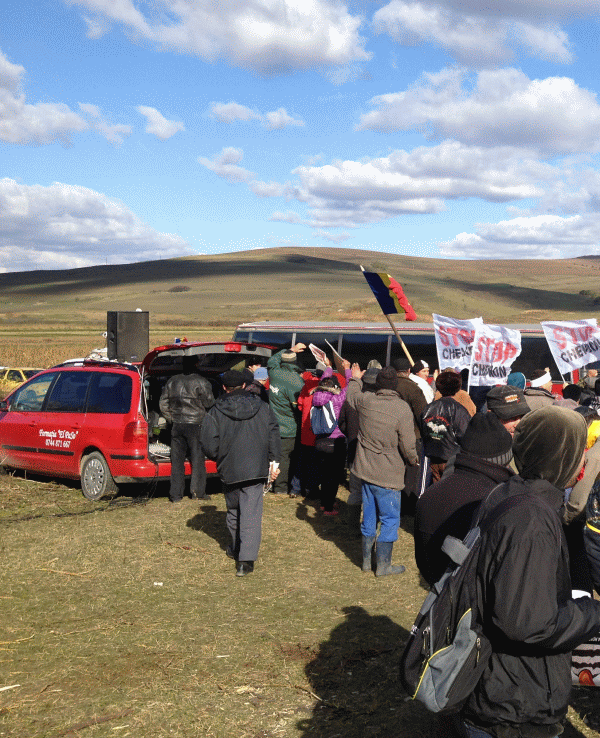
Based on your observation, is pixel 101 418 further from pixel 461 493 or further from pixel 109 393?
pixel 461 493

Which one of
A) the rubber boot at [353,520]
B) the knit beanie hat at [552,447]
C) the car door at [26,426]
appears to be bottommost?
the rubber boot at [353,520]

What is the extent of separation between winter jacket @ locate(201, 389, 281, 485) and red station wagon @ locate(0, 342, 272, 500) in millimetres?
2534

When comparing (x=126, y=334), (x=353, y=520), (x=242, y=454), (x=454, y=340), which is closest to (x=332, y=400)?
(x=353, y=520)

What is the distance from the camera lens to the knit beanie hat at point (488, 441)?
3406mm

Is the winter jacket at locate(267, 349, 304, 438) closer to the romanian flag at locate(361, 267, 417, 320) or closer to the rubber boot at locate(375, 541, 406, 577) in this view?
the romanian flag at locate(361, 267, 417, 320)

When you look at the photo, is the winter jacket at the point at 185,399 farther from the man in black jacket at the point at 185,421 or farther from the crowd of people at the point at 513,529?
the crowd of people at the point at 513,529

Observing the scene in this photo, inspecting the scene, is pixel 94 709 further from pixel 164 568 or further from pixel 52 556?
pixel 52 556

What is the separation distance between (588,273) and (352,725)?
170m

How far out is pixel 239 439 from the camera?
6.79 metres

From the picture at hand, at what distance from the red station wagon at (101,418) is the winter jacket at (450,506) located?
6.25 meters

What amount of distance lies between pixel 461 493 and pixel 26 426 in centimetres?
831

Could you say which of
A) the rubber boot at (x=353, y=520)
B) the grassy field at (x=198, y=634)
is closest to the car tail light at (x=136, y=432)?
the grassy field at (x=198, y=634)

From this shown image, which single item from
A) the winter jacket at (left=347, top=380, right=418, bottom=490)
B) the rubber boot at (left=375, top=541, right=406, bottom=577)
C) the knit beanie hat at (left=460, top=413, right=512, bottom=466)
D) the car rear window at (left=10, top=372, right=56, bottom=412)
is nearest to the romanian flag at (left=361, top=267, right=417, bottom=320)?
the car rear window at (left=10, top=372, right=56, bottom=412)

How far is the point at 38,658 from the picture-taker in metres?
4.94
